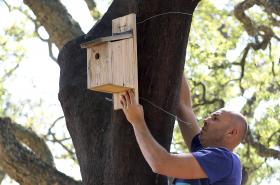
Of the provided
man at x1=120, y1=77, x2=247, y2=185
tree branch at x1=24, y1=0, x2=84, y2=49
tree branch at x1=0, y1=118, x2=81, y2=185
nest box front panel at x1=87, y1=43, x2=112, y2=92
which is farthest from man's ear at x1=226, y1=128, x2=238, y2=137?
tree branch at x1=24, y1=0, x2=84, y2=49

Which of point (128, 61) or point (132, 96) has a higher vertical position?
point (128, 61)

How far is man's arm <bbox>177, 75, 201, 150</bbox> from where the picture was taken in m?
4.01

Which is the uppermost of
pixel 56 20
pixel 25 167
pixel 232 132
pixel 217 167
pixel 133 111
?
pixel 56 20

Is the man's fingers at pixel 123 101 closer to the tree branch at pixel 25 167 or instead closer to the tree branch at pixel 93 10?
the tree branch at pixel 25 167

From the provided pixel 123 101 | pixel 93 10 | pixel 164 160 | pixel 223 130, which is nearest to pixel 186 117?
pixel 223 130

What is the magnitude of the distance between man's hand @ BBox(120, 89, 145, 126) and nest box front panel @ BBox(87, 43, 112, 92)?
141 mm

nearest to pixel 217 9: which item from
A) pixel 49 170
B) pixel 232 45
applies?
pixel 232 45

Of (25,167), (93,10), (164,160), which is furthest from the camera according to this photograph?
(93,10)

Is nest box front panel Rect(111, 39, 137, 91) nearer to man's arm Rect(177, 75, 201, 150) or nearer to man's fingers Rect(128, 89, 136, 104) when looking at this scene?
man's fingers Rect(128, 89, 136, 104)

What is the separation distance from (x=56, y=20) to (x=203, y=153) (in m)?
3.93

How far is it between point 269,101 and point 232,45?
1.23 meters

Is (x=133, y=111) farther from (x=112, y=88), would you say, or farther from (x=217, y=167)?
(x=217, y=167)

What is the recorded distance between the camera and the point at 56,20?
22.4 ft

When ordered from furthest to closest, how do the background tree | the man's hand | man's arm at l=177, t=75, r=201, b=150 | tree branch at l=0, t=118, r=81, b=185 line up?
the background tree < tree branch at l=0, t=118, r=81, b=185 < man's arm at l=177, t=75, r=201, b=150 < the man's hand
